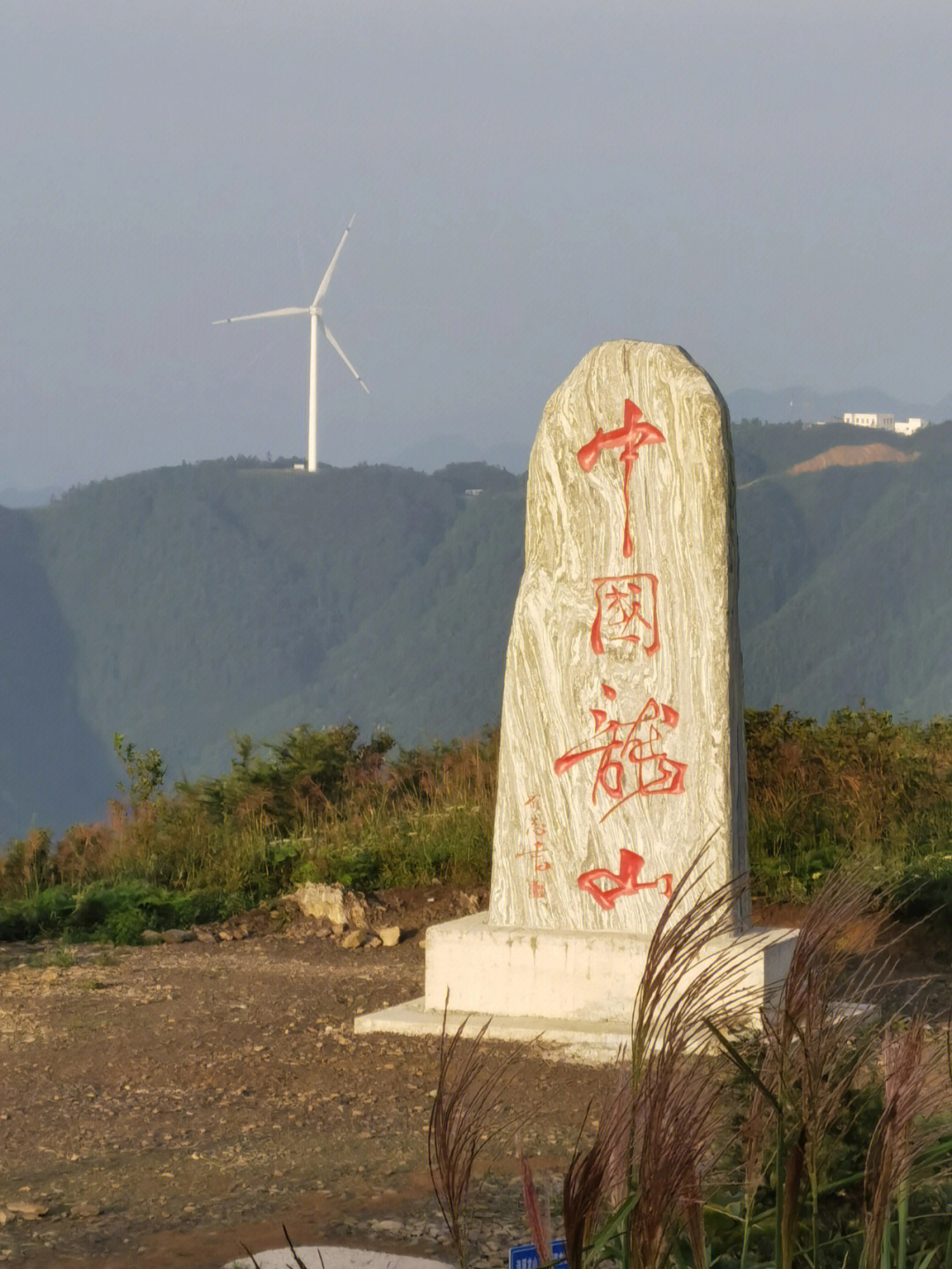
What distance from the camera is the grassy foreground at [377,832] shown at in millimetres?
8953

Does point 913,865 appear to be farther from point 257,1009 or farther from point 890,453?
point 890,453

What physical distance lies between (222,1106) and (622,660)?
2.21 m

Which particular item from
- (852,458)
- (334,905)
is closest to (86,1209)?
(334,905)

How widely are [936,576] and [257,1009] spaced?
Answer: 49323 mm

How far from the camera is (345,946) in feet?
27.8

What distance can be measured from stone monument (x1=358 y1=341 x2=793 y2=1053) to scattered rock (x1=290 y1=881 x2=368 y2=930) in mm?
2440

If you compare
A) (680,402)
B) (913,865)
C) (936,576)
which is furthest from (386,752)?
(936,576)

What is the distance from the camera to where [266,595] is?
74438 millimetres

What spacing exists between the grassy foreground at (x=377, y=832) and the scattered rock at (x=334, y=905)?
1.27 feet
